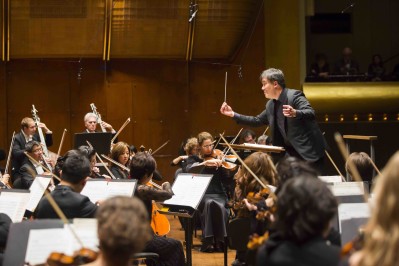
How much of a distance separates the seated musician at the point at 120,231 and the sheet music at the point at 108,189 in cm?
220

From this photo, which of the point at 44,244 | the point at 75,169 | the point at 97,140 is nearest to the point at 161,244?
the point at 75,169

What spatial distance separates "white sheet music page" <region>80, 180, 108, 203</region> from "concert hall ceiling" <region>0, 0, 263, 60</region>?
253 inches

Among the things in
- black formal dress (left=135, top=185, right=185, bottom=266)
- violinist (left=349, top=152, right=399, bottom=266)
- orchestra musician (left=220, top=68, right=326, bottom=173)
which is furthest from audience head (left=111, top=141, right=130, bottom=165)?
violinist (left=349, top=152, right=399, bottom=266)

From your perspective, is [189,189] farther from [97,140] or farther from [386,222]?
[386,222]

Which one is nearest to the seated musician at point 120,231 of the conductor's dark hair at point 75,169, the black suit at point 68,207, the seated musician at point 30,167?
the black suit at point 68,207

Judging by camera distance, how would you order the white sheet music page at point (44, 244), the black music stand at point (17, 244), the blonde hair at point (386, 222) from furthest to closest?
the black music stand at point (17, 244) < the white sheet music page at point (44, 244) < the blonde hair at point (386, 222)

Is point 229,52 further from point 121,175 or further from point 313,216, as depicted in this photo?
point 313,216

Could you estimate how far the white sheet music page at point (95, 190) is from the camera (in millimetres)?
5066

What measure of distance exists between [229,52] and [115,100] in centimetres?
198

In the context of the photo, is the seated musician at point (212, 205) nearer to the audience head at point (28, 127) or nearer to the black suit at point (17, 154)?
the black suit at point (17, 154)

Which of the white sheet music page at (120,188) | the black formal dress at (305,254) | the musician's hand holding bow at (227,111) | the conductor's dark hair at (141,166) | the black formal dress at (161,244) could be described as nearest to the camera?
the black formal dress at (305,254)

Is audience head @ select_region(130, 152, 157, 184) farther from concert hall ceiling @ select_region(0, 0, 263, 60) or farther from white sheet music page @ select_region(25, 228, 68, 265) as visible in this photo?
concert hall ceiling @ select_region(0, 0, 263, 60)

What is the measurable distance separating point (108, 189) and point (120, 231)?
2.34 metres

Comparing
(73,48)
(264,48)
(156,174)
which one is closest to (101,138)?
→ (156,174)
